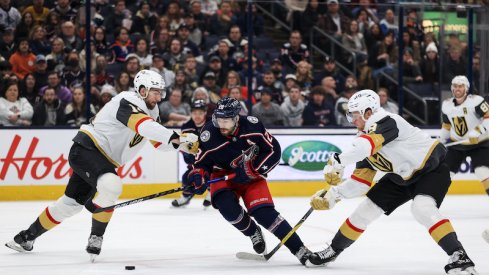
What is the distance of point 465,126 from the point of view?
873 centimetres

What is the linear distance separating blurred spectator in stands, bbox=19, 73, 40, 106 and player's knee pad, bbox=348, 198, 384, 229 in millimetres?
5345

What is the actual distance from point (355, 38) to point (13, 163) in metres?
4.23

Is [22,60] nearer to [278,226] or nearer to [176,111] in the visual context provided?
[176,111]

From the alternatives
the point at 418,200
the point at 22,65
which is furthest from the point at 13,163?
the point at 418,200

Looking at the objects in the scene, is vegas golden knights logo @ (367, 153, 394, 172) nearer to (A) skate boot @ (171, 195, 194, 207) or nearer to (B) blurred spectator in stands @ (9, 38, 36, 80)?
(A) skate boot @ (171, 195, 194, 207)

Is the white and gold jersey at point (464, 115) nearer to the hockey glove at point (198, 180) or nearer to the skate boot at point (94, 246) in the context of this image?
the hockey glove at point (198, 180)

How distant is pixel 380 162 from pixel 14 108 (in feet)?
18.2

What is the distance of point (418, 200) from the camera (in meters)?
5.22

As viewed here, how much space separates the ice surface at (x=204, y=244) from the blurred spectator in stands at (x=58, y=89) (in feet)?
3.85

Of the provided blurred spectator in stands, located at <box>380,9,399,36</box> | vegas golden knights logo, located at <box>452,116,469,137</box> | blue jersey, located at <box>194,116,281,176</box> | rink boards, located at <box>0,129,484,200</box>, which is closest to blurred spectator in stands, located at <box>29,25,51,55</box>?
rink boards, located at <box>0,129,484,200</box>

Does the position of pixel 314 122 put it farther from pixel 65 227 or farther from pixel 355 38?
pixel 65 227

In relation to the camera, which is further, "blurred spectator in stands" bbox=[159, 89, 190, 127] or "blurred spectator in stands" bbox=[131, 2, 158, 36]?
"blurred spectator in stands" bbox=[131, 2, 158, 36]

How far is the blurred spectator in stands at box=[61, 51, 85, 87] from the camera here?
33.3 ft

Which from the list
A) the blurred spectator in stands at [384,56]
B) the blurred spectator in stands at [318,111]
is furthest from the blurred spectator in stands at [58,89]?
the blurred spectator in stands at [384,56]
